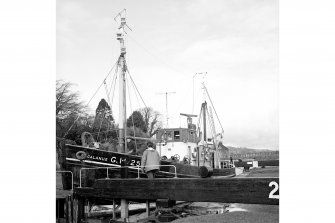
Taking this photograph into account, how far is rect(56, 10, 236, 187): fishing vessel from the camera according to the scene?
11.8m

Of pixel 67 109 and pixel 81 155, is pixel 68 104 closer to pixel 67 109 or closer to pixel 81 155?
pixel 67 109

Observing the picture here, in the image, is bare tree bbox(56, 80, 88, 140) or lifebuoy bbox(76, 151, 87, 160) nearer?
lifebuoy bbox(76, 151, 87, 160)

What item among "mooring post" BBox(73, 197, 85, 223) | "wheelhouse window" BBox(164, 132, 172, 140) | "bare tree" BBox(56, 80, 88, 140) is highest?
"bare tree" BBox(56, 80, 88, 140)

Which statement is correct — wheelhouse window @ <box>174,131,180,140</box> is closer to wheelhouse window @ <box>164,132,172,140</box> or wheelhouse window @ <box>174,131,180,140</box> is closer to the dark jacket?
wheelhouse window @ <box>164,132,172,140</box>

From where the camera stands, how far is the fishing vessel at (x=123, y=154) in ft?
38.8

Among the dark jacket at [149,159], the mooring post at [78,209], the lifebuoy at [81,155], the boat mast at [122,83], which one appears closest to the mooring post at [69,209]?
the mooring post at [78,209]

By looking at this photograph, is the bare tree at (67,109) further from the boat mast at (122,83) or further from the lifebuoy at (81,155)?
the lifebuoy at (81,155)

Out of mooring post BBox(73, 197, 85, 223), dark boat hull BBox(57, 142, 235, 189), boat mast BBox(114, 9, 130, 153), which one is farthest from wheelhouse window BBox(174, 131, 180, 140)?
mooring post BBox(73, 197, 85, 223)
